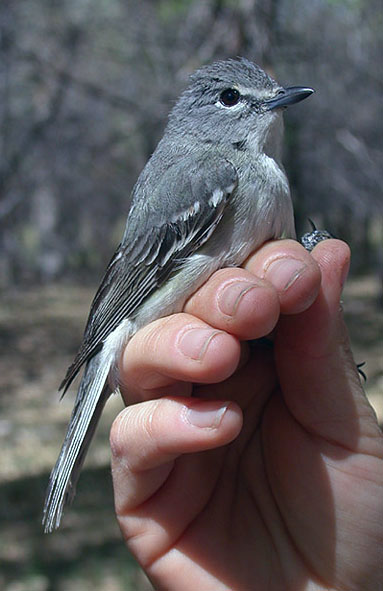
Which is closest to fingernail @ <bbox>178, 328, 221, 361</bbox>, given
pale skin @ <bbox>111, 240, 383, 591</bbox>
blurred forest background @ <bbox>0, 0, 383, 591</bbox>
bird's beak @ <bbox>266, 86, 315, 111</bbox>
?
pale skin @ <bbox>111, 240, 383, 591</bbox>

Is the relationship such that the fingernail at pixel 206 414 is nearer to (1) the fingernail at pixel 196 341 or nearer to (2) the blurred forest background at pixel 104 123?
(1) the fingernail at pixel 196 341

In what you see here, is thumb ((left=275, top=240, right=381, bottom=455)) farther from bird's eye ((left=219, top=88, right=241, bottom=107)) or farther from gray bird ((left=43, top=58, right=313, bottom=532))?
bird's eye ((left=219, top=88, right=241, bottom=107))

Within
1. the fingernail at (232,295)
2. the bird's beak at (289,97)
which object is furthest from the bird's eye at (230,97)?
the fingernail at (232,295)

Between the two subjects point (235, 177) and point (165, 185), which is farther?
point (165, 185)

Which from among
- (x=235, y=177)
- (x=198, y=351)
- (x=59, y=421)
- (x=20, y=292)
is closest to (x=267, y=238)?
(x=235, y=177)

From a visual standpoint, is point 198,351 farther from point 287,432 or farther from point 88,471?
point 88,471

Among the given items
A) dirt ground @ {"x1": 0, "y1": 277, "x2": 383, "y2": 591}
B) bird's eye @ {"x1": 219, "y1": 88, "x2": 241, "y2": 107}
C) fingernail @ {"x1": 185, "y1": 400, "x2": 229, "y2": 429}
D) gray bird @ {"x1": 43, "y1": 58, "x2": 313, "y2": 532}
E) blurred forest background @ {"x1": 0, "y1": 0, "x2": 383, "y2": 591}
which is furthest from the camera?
blurred forest background @ {"x1": 0, "y1": 0, "x2": 383, "y2": 591}

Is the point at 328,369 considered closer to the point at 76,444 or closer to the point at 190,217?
the point at 190,217
